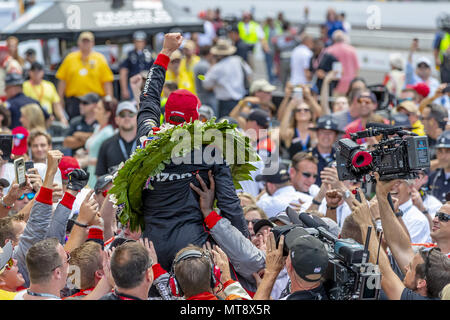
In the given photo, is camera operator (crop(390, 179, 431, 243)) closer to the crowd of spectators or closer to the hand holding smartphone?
the crowd of spectators

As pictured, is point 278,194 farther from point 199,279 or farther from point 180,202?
point 199,279

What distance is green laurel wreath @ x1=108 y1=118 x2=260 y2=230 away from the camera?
424 centimetres

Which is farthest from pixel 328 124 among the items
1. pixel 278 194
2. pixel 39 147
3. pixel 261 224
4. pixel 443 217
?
pixel 39 147

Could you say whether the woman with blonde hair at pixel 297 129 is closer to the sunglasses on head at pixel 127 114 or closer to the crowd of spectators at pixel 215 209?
the crowd of spectators at pixel 215 209

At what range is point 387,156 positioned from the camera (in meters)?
4.66

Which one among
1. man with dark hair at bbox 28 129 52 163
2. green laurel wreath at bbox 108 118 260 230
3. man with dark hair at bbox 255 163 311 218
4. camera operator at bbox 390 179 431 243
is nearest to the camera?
green laurel wreath at bbox 108 118 260 230

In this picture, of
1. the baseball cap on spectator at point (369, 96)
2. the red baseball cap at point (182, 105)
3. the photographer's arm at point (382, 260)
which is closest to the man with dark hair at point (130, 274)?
the red baseball cap at point (182, 105)

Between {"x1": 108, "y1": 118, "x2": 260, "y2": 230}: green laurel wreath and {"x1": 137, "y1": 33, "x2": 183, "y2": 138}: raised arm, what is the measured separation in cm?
42

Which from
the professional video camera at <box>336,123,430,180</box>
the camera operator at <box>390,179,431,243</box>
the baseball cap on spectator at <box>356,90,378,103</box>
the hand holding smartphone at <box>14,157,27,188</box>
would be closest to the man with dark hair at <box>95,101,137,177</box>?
the hand holding smartphone at <box>14,157,27,188</box>

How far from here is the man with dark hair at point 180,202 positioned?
4.41 metres

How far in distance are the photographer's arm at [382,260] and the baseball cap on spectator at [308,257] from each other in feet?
1.55

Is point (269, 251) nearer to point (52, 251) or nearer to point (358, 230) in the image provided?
point (358, 230)

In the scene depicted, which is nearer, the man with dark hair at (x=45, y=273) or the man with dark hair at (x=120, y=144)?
the man with dark hair at (x=45, y=273)
